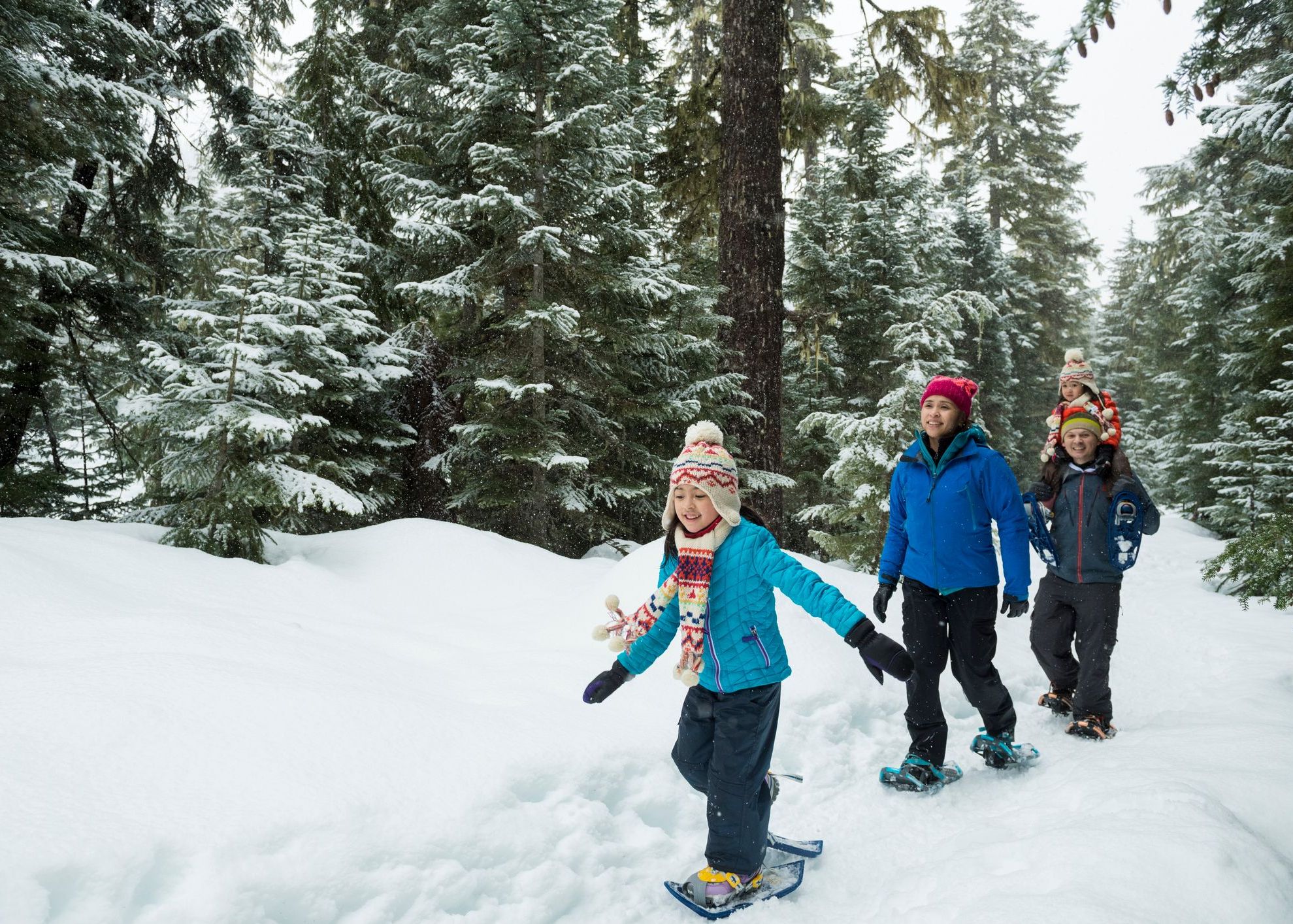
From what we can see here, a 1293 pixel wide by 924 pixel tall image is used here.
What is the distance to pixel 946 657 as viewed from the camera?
433 cm

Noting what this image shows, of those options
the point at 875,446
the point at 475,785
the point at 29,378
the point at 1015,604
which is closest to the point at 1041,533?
the point at 1015,604

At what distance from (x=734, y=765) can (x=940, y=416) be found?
234 centimetres

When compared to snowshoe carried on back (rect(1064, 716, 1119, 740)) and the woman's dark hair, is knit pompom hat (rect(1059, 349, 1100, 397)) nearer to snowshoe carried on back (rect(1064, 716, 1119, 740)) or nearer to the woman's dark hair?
the woman's dark hair

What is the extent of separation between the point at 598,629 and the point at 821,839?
1.53m

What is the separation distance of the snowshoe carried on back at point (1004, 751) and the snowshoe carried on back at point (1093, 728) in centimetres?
59

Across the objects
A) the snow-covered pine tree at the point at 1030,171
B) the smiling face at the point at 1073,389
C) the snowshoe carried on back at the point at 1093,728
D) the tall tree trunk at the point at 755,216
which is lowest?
the snowshoe carried on back at the point at 1093,728

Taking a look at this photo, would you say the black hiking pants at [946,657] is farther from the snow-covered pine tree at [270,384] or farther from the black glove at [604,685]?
the snow-covered pine tree at [270,384]

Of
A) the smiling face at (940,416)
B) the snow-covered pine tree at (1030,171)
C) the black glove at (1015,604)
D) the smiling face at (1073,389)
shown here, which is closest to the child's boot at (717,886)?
the black glove at (1015,604)

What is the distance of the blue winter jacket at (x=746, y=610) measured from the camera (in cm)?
309

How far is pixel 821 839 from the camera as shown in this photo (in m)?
Result: 3.54

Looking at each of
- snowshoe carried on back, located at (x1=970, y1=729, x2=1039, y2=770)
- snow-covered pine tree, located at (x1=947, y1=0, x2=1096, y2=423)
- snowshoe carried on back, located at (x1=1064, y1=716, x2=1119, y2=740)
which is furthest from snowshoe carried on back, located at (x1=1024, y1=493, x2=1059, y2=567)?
snow-covered pine tree, located at (x1=947, y1=0, x2=1096, y2=423)

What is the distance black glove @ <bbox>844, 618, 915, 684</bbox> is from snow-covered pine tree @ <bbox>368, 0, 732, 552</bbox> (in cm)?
544

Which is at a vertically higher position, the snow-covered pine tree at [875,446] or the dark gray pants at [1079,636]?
the snow-covered pine tree at [875,446]

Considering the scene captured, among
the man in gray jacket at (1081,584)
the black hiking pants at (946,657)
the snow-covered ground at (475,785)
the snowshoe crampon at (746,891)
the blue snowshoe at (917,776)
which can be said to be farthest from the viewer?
the man in gray jacket at (1081,584)
